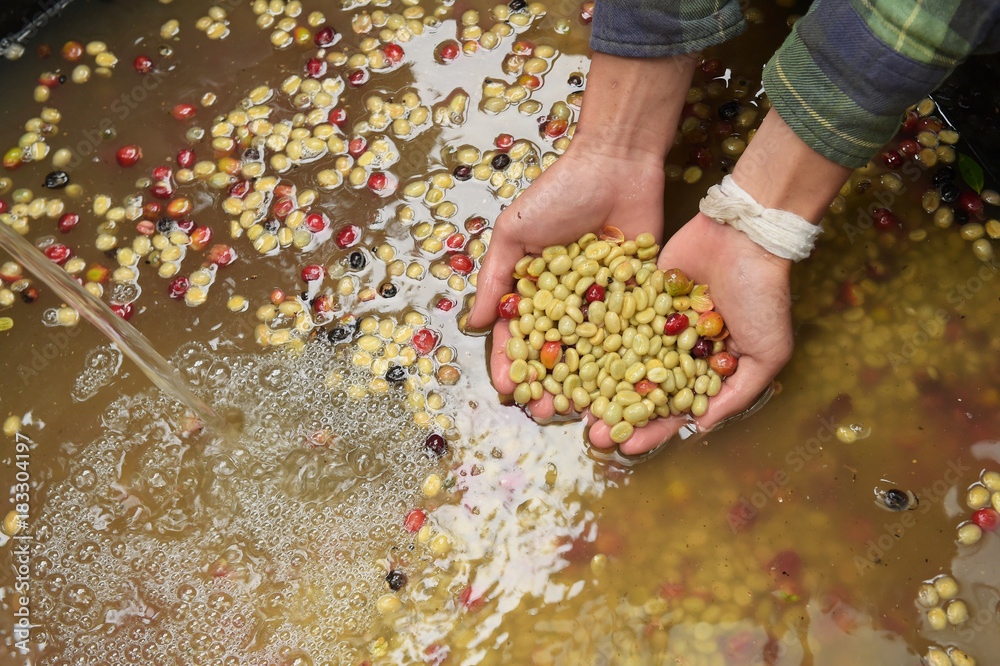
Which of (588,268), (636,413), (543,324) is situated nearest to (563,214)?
(588,268)

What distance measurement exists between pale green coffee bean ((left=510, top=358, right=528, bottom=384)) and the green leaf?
1.14 m

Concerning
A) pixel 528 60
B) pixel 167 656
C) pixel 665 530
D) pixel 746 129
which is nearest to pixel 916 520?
pixel 665 530

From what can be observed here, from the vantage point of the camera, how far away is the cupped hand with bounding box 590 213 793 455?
58.6 inches

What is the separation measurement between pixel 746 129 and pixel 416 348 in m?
0.97

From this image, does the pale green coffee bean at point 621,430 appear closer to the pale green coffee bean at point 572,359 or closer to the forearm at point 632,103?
the pale green coffee bean at point 572,359

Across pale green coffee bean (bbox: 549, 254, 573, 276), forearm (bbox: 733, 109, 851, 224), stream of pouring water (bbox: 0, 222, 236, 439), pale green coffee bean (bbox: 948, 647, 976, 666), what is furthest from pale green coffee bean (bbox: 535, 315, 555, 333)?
pale green coffee bean (bbox: 948, 647, 976, 666)

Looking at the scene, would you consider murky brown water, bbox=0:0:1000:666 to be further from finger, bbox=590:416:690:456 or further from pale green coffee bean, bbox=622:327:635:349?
pale green coffee bean, bbox=622:327:635:349

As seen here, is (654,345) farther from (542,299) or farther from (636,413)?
(542,299)

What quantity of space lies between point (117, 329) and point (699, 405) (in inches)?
50.7

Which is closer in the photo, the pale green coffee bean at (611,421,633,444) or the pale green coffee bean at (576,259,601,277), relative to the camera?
the pale green coffee bean at (611,421,633,444)

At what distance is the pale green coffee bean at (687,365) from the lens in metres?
1.53

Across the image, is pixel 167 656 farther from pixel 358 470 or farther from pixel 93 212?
pixel 93 212

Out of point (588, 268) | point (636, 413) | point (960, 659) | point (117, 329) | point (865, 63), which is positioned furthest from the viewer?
point (117, 329)

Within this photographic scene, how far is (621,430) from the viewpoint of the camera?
150 cm
